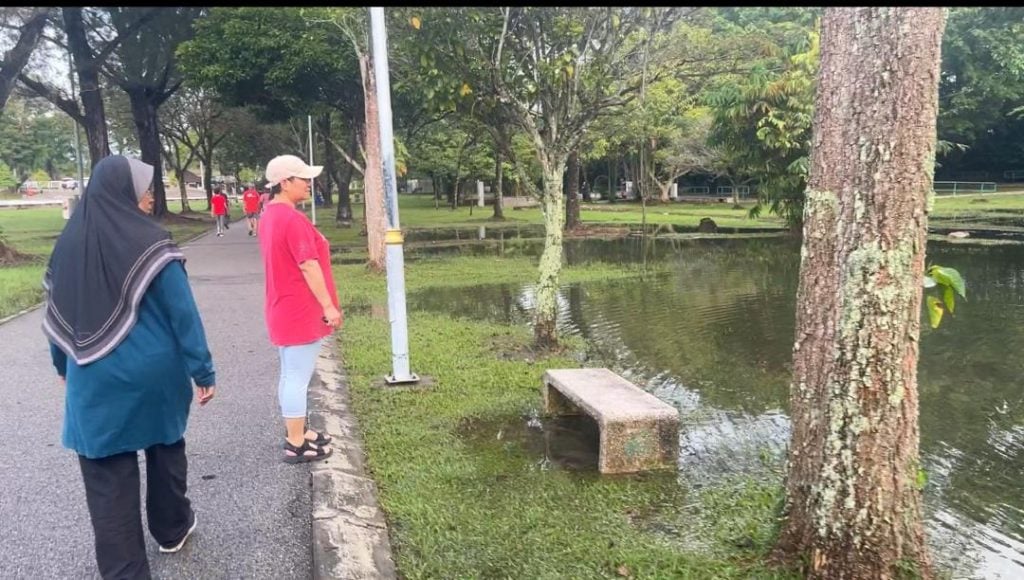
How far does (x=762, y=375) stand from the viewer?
23.9 ft

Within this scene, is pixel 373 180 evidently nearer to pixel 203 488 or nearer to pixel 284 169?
pixel 284 169

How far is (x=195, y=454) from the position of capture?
474 centimetres

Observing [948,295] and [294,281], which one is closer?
[948,295]

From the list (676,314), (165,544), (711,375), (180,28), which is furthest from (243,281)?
(180,28)

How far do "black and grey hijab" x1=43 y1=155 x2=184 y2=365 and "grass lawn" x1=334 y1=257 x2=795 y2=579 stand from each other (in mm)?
1580

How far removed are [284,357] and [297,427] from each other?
450 mm

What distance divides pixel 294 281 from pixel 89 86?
74.6ft

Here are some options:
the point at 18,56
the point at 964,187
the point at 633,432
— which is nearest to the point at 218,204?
the point at 18,56

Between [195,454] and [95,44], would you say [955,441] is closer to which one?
[195,454]

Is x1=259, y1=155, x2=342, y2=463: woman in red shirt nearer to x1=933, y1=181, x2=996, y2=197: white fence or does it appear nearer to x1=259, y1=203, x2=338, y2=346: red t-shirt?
x1=259, y1=203, x2=338, y2=346: red t-shirt

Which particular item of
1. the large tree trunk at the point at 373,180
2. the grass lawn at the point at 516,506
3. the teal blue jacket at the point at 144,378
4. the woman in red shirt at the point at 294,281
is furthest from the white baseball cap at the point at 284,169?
the large tree trunk at the point at 373,180

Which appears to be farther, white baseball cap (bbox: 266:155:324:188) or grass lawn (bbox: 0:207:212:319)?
grass lawn (bbox: 0:207:212:319)

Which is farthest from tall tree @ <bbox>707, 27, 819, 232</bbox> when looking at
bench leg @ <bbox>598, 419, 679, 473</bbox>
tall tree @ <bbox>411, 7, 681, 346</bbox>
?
bench leg @ <bbox>598, 419, 679, 473</bbox>

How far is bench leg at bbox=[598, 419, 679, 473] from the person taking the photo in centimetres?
466
